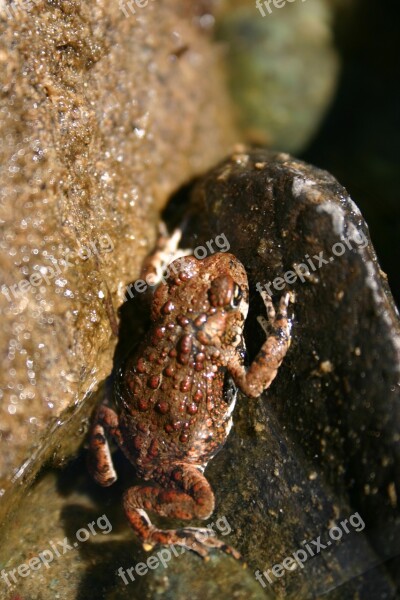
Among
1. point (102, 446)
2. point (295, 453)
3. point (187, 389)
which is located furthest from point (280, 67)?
point (102, 446)

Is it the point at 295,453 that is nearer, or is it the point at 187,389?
the point at 295,453

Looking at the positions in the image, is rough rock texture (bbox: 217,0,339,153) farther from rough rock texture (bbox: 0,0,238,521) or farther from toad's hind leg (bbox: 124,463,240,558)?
toad's hind leg (bbox: 124,463,240,558)

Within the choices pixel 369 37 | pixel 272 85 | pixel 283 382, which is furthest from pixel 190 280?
pixel 369 37

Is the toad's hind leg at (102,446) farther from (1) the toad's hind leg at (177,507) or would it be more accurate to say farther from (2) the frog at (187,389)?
(1) the toad's hind leg at (177,507)

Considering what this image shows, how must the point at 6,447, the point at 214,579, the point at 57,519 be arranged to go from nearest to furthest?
the point at 6,447
the point at 214,579
the point at 57,519

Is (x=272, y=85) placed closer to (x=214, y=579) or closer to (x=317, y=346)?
(x=317, y=346)

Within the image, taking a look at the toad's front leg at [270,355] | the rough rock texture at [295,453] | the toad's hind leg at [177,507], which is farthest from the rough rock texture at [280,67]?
the toad's hind leg at [177,507]

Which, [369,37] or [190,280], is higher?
[369,37]

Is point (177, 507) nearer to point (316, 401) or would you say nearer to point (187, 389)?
point (187, 389)
